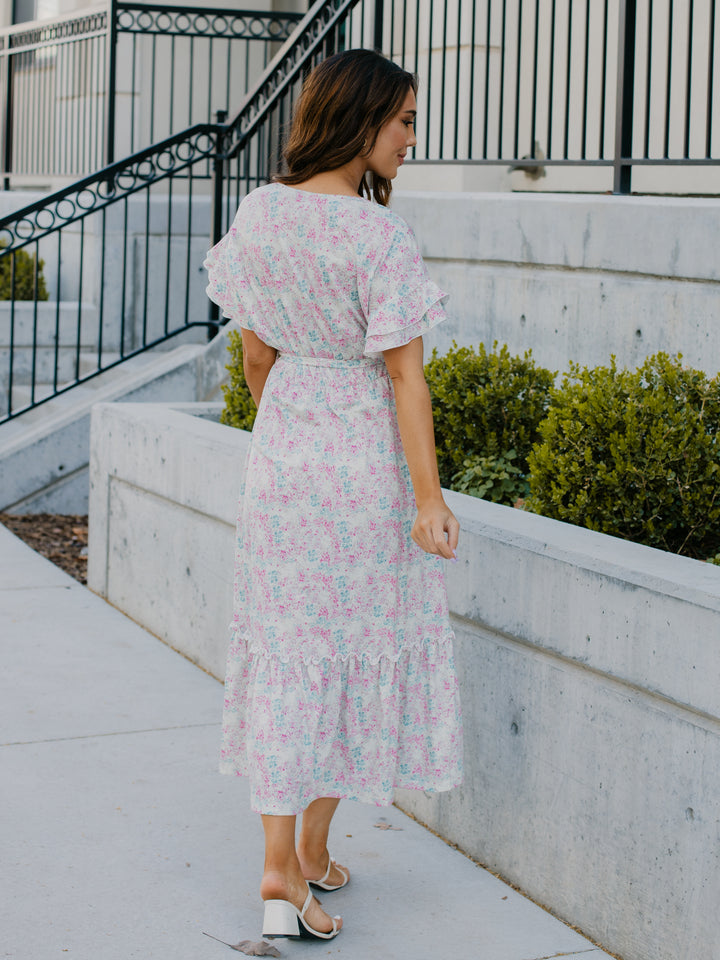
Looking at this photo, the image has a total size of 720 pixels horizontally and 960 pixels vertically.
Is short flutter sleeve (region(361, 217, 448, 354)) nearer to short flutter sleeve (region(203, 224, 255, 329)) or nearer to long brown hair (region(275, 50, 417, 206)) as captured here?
long brown hair (region(275, 50, 417, 206))

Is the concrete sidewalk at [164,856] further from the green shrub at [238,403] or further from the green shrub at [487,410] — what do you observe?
the green shrub at [238,403]

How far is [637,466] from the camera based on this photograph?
12.0 ft

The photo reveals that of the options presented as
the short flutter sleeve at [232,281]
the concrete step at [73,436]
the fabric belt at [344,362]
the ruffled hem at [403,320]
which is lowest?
the concrete step at [73,436]

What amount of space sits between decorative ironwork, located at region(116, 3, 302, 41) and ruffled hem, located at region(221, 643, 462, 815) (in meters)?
8.22

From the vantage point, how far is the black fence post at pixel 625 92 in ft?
17.1

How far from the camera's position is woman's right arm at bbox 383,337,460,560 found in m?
2.87

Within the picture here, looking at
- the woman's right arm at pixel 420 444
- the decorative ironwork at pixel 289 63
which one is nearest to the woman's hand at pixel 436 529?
the woman's right arm at pixel 420 444

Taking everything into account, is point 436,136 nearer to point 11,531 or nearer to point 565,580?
point 11,531

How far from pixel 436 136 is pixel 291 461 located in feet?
22.2

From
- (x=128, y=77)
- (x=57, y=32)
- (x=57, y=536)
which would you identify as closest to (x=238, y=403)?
(x=57, y=536)

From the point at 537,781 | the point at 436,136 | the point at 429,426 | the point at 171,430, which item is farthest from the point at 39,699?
the point at 436,136

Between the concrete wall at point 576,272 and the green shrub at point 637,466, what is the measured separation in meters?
0.89

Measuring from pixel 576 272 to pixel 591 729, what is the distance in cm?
253

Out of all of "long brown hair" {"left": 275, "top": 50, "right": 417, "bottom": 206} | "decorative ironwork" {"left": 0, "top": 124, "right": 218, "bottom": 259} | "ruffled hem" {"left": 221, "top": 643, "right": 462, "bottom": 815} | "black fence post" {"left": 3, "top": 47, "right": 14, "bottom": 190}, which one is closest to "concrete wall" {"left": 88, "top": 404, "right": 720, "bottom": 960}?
"ruffled hem" {"left": 221, "top": 643, "right": 462, "bottom": 815}
